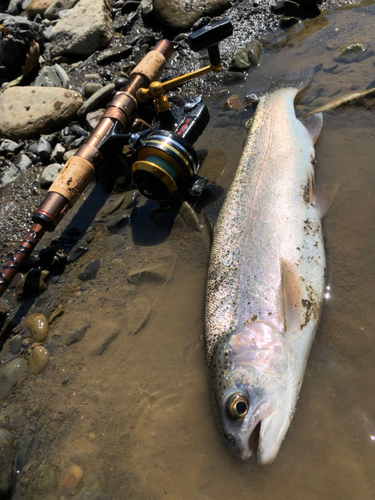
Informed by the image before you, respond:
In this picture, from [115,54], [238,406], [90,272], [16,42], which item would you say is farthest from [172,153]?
[16,42]

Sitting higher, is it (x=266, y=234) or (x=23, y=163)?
(x=23, y=163)

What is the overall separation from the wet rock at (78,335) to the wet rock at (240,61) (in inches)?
195

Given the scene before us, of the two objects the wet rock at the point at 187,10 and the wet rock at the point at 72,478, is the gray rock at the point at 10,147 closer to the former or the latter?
the wet rock at the point at 187,10

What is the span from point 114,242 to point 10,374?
1.82 meters

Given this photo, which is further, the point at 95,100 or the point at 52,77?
the point at 52,77

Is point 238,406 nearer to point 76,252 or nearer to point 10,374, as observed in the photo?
point 10,374

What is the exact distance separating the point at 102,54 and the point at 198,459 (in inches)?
291

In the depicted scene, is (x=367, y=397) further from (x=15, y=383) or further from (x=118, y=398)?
(x=15, y=383)

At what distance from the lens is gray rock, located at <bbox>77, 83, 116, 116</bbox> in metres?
5.77

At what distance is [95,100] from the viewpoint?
577 cm

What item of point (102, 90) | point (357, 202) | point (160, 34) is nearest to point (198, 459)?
point (357, 202)

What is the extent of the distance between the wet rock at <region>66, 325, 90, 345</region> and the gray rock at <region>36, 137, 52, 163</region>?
3365 millimetres

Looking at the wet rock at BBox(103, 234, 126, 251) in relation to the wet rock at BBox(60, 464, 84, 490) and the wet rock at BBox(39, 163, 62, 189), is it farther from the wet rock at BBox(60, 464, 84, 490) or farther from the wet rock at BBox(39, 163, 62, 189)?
the wet rock at BBox(60, 464, 84, 490)

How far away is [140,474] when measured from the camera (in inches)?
99.5
